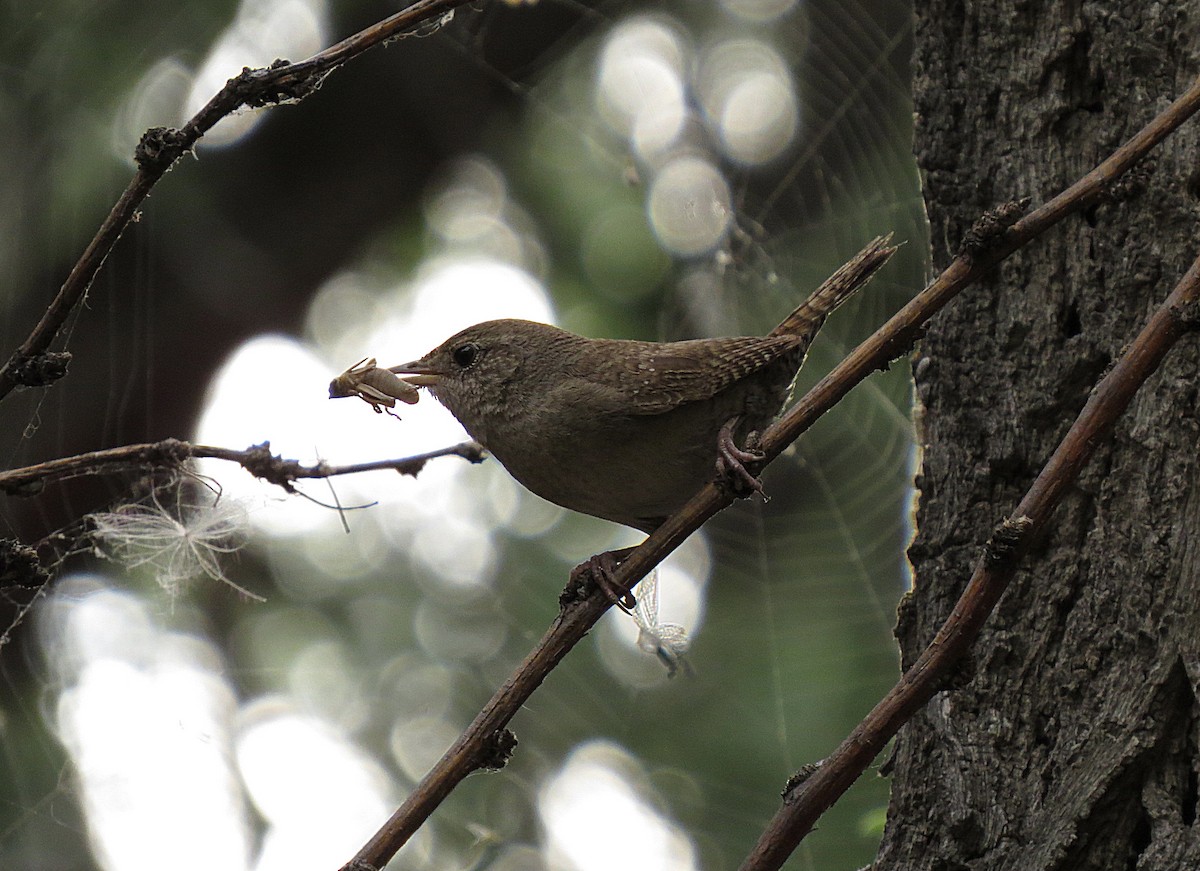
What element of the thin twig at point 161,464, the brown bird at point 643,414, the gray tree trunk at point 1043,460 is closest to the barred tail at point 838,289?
the brown bird at point 643,414

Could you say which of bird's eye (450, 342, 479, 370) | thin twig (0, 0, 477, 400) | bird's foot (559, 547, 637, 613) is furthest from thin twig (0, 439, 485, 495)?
bird's eye (450, 342, 479, 370)

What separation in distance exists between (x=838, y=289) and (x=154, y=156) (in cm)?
158

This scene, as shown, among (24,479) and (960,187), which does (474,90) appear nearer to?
(960,187)

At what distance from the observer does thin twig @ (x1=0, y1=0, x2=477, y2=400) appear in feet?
4.78

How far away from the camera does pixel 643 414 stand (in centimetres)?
254

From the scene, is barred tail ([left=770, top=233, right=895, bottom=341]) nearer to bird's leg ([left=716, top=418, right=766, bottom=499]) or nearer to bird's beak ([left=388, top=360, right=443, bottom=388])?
bird's leg ([left=716, top=418, right=766, bottom=499])

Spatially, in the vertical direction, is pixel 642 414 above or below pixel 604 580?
above

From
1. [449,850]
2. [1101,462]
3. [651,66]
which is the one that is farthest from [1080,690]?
[651,66]

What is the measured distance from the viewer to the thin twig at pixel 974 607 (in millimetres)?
1527

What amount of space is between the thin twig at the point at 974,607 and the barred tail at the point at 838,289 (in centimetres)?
98

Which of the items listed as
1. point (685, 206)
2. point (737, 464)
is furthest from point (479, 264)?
point (737, 464)

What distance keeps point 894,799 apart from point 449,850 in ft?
10.2

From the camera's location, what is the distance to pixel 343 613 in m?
5.43

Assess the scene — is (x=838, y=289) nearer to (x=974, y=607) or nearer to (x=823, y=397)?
(x=823, y=397)
